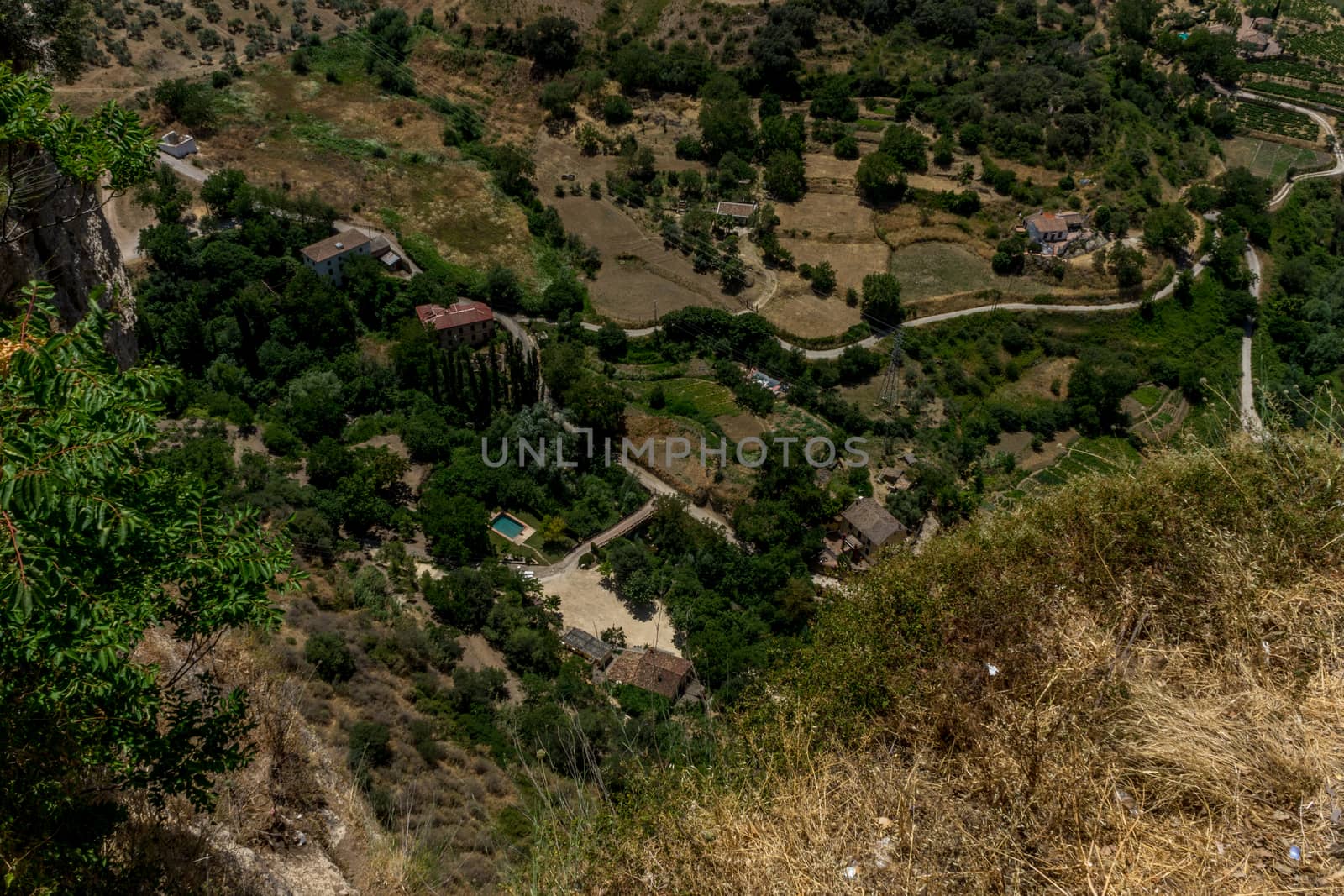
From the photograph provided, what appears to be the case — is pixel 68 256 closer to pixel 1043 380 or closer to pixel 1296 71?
pixel 1043 380

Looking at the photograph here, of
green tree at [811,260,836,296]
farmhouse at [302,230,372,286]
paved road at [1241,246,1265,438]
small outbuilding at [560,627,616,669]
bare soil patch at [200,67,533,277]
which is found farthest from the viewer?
green tree at [811,260,836,296]

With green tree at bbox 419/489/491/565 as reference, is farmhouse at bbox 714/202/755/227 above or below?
above

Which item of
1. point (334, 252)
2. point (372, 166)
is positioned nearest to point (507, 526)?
point (334, 252)

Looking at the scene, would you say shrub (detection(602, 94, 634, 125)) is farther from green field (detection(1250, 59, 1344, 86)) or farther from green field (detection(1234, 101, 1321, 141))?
green field (detection(1250, 59, 1344, 86))

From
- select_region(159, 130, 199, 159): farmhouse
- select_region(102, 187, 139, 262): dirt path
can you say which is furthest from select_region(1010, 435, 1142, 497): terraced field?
select_region(159, 130, 199, 159): farmhouse

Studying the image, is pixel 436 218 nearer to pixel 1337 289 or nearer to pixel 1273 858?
pixel 1273 858

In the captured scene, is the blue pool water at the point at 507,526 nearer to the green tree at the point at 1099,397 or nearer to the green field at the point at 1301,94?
the green tree at the point at 1099,397

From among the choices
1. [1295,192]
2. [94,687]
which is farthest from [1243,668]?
[1295,192]
